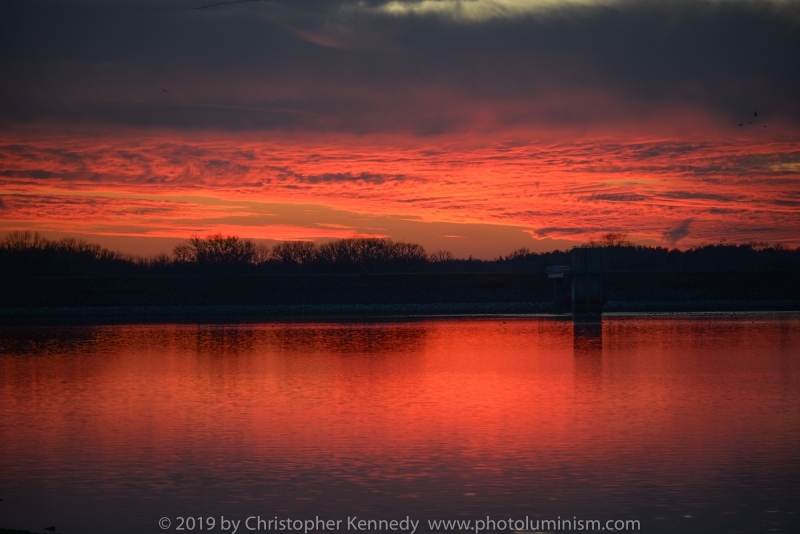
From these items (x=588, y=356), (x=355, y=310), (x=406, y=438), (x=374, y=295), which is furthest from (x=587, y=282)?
(x=406, y=438)

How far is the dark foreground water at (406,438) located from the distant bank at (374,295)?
135 ft

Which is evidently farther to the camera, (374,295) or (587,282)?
(374,295)

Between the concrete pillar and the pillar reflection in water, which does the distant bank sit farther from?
the pillar reflection in water

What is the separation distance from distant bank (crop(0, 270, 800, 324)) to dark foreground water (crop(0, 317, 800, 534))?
4125cm

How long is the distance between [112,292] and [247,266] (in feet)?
225

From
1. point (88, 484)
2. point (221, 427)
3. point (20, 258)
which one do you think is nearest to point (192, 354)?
point (221, 427)

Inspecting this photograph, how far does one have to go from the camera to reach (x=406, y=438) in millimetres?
16719

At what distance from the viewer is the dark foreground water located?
11805 mm

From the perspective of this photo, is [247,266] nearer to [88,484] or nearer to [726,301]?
[726,301]

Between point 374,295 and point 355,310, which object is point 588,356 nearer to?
point 355,310

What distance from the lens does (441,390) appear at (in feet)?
77.3

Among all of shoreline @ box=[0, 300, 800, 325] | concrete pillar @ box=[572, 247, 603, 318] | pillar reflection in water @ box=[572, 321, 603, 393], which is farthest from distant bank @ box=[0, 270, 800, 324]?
pillar reflection in water @ box=[572, 321, 603, 393]

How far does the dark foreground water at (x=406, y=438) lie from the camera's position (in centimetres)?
1180

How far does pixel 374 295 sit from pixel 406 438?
64765 mm
